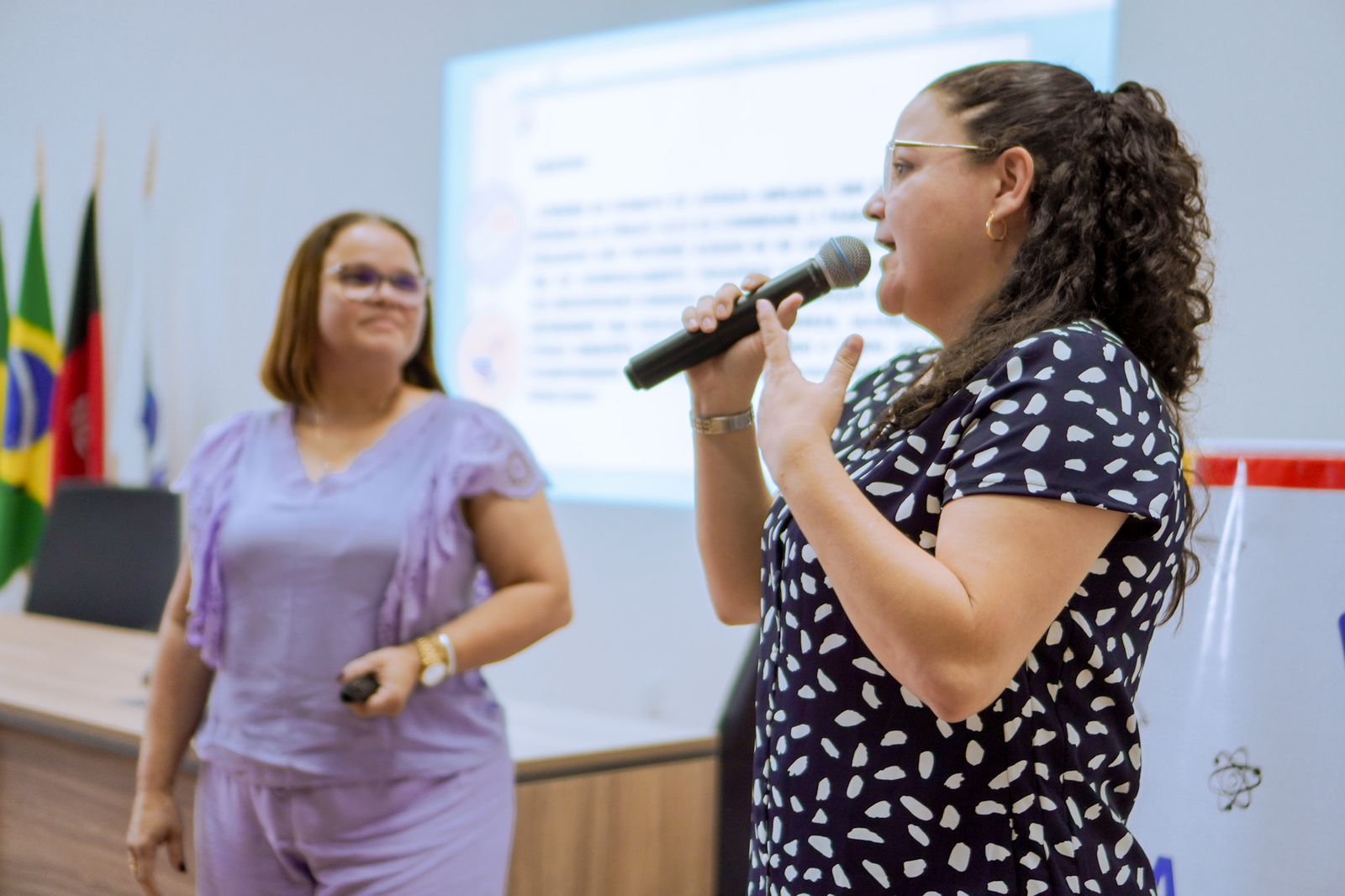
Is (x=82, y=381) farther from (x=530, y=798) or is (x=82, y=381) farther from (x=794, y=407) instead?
(x=794, y=407)

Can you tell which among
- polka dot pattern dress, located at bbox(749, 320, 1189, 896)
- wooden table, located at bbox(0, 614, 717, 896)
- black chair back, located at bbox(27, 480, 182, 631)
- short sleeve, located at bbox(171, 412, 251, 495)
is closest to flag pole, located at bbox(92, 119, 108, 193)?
black chair back, located at bbox(27, 480, 182, 631)

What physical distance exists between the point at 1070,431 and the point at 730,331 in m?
0.38

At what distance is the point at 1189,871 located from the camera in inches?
60.3

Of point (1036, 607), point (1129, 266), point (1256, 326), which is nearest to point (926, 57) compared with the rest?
point (1256, 326)

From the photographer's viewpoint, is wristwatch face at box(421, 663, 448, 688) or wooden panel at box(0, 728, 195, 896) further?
wooden panel at box(0, 728, 195, 896)

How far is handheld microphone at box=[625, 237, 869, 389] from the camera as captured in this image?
1134mm

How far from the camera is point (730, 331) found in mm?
1147

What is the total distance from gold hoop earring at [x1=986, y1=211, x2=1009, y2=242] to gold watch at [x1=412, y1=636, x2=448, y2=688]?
0.98m

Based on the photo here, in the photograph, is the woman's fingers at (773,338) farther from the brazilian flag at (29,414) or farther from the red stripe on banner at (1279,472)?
the brazilian flag at (29,414)

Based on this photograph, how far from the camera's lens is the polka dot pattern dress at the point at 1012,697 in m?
0.87

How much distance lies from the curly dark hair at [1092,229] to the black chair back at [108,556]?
9.99 feet

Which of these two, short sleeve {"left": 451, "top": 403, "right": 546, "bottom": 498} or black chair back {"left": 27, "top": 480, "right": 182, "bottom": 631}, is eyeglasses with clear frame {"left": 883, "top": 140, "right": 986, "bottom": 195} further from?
black chair back {"left": 27, "top": 480, "right": 182, "bottom": 631}

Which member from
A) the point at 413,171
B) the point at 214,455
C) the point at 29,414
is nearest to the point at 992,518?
the point at 214,455

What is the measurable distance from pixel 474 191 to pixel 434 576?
2465 mm
